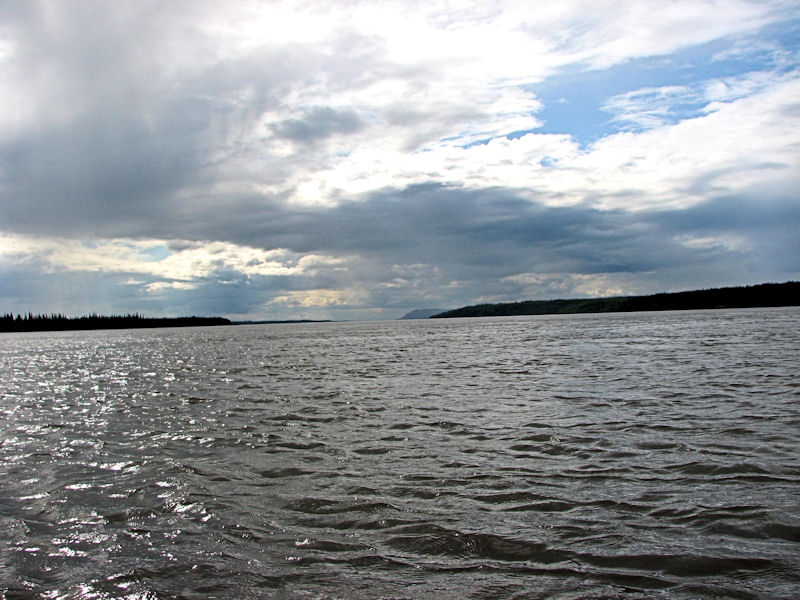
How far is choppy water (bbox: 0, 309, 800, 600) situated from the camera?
22.2ft

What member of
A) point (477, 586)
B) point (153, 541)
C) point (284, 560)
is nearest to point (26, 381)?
point (153, 541)

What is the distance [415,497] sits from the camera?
9992mm

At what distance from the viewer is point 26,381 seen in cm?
3684

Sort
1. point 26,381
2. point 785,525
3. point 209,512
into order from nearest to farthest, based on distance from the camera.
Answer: point 785,525
point 209,512
point 26,381

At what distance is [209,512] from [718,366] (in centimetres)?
2953

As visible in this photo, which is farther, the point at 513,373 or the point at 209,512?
the point at 513,373

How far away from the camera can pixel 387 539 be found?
8102 mm

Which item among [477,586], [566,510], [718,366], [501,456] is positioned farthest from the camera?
[718,366]

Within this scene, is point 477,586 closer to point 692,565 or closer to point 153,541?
point 692,565

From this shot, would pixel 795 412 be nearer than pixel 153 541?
No

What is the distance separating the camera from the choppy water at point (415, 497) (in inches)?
267

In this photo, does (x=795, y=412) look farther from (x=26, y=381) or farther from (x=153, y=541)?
(x=26, y=381)

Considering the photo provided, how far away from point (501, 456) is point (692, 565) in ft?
19.8

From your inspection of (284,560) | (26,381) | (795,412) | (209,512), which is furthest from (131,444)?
(26,381)
